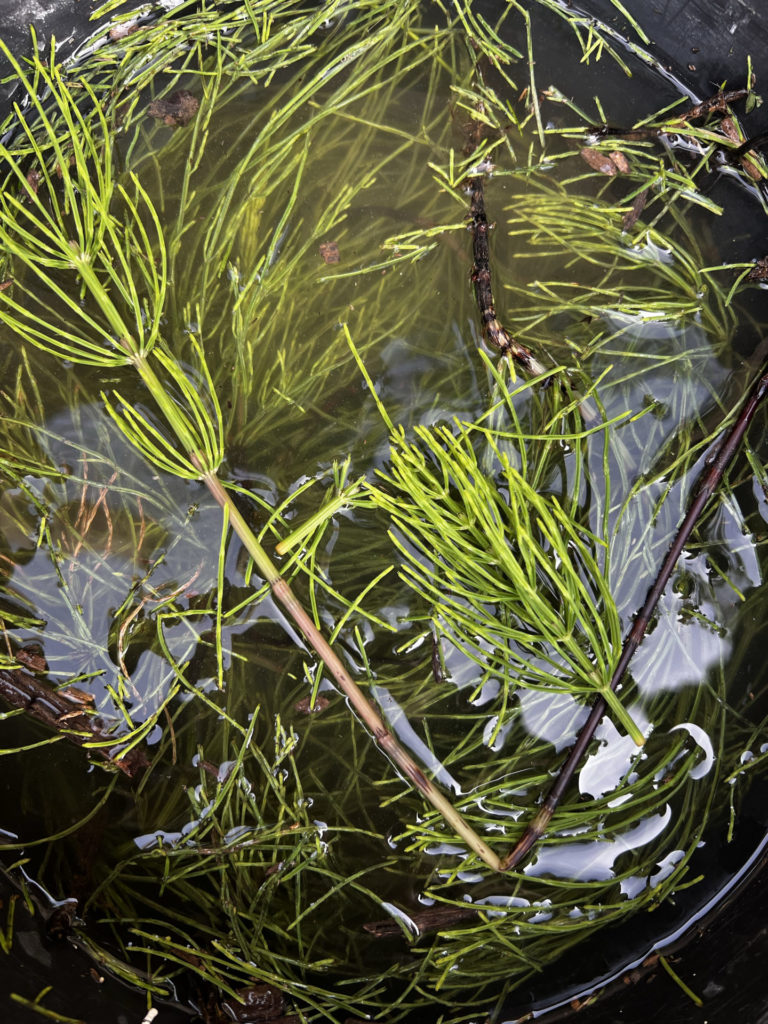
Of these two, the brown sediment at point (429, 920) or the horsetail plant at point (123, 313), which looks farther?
the brown sediment at point (429, 920)

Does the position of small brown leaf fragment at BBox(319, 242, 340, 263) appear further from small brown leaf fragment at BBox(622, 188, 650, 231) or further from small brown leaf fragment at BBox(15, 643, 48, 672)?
small brown leaf fragment at BBox(15, 643, 48, 672)

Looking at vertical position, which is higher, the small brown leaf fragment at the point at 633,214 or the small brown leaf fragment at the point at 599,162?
the small brown leaf fragment at the point at 599,162

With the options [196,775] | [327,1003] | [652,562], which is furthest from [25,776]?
[652,562]

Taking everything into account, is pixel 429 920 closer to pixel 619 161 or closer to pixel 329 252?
pixel 329 252

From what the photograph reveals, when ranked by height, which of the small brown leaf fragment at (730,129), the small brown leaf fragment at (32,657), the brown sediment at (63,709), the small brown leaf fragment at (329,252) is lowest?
the brown sediment at (63,709)

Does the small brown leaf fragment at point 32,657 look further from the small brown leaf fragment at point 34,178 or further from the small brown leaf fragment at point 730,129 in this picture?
the small brown leaf fragment at point 730,129


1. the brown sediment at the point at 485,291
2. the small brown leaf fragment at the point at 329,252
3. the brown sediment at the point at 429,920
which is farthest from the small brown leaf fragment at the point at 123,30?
the brown sediment at the point at 429,920

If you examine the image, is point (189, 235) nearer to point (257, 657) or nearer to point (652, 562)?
A: point (257, 657)

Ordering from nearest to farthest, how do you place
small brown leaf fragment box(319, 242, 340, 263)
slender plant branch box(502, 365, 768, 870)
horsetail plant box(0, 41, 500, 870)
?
horsetail plant box(0, 41, 500, 870), slender plant branch box(502, 365, 768, 870), small brown leaf fragment box(319, 242, 340, 263)

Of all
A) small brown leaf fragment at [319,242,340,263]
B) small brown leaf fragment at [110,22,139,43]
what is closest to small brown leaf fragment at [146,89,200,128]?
small brown leaf fragment at [110,22,139,43]
